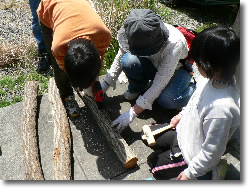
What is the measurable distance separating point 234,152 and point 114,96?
1.53m

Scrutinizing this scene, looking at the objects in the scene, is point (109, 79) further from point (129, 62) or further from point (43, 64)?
point (43, 64)

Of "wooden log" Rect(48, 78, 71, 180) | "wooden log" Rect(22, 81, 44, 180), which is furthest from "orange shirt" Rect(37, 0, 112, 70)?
"wooden log" Rect(22, 81, 44, 180)

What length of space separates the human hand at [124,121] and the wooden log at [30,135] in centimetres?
77

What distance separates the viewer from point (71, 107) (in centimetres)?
304

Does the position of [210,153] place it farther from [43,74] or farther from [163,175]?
[43,74]

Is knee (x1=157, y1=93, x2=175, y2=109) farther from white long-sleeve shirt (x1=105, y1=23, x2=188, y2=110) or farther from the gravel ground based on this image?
the gravel ground

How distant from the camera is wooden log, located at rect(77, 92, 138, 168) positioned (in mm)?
2459

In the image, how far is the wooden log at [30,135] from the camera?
2.44 m

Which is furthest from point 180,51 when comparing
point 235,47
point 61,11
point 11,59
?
point 11,59

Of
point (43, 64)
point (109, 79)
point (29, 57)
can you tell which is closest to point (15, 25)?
point (29, 57)

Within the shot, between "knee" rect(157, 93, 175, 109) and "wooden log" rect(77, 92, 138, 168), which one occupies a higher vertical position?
"knee" rect(157, 93, 175, 109)

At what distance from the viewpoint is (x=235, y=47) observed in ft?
5.32

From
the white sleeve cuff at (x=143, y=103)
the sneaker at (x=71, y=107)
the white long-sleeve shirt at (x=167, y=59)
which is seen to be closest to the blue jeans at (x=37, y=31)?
the sneaker at (x=71, y=107)

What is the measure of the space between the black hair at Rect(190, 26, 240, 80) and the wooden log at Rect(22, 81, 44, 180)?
1.65 metres
